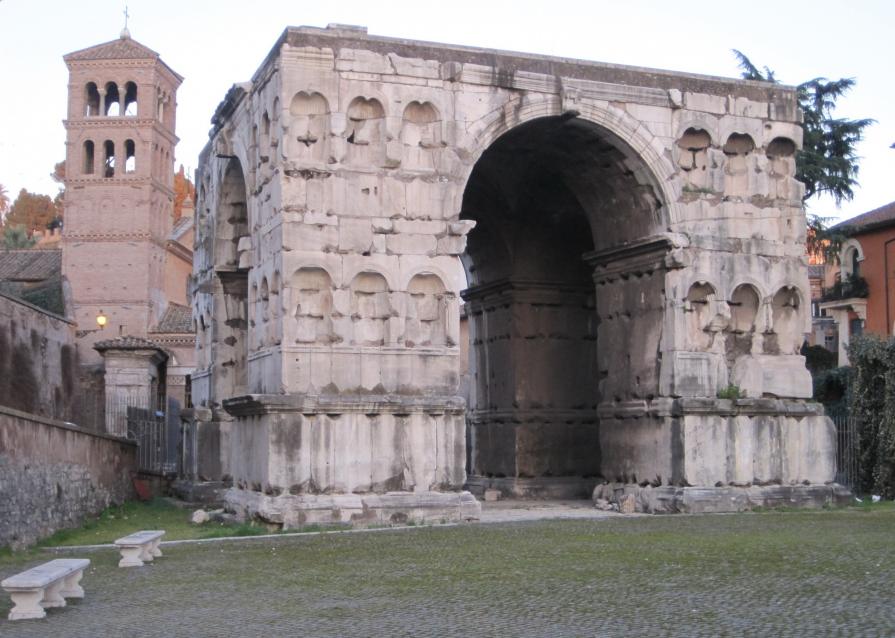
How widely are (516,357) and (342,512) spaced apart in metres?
7.46

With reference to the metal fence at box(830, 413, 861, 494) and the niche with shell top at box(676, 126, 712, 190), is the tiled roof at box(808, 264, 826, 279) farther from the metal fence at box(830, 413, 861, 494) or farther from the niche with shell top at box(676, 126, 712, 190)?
the niche with shell top at box(676, 126, 712, 190)

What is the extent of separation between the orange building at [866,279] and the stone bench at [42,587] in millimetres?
31555

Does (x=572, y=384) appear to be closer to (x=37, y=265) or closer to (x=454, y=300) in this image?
(x=454, y=300)

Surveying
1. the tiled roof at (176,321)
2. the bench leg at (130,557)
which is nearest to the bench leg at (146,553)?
the bench leg at (130,557)

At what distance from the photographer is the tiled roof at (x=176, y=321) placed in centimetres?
5409

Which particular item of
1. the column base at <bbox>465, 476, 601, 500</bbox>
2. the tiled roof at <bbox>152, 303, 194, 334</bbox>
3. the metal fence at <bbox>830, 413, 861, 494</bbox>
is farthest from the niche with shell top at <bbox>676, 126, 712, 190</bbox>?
the tiled roof at <bbox>152, 303, 194, 334</bbox>

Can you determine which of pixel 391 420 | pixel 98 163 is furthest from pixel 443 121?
pixel 98 163

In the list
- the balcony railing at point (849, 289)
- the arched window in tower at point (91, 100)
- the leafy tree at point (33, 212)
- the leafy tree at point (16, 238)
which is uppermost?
the arched window in tower at point (91, 100)

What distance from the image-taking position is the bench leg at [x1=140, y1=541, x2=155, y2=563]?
45.9ft

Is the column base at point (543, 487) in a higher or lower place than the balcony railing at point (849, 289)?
lower

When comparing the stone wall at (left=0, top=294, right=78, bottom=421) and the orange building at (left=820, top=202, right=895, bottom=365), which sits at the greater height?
the orange building at (left=820, top=202, right=895, bottom=365)

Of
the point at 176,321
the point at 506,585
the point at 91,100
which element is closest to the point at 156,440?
the point at 506,585

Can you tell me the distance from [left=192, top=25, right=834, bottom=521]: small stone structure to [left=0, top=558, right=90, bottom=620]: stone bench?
6190 mm

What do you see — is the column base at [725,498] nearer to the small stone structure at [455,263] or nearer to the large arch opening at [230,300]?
the small stone structure at [455,263]
